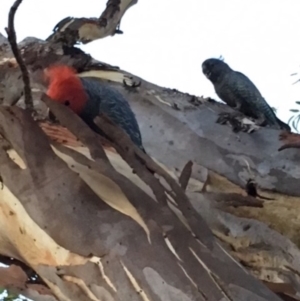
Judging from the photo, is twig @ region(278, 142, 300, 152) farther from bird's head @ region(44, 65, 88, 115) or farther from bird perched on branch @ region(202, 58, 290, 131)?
bird's head @ region(44, 65, 88, 115)

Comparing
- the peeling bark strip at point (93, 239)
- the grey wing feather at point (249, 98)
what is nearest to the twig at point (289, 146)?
the grey wing feather at point (249, 98)

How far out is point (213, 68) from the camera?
2.27 meters

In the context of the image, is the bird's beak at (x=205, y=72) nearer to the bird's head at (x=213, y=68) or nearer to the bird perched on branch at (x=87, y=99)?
the bird's head at (x=213, y=68)

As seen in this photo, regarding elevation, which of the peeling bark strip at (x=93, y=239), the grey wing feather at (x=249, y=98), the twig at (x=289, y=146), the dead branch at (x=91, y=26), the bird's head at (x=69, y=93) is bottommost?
the peeling bark strip at (x=93, y=239)

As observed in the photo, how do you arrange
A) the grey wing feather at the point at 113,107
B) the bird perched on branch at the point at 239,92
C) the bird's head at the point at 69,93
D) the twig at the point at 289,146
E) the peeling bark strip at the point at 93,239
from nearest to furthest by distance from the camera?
1. the peeling bark strip at the point at 93,239
2. the bird's head at the point at 69,93
3. the grey wing feather at the point at 113,107
4. the twig at the point at 289,146
5. the bird perched on branch at the point at 239,92

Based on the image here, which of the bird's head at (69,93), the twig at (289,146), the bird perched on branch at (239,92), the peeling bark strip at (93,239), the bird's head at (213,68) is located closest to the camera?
the peeling bark strip at (93,239)

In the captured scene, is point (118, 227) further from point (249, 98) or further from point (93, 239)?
point (249, 98)

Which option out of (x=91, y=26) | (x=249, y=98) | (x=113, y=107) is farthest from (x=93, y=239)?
(x=91, y=26)

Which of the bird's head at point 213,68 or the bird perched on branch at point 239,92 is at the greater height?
the bird's head at point 213,68

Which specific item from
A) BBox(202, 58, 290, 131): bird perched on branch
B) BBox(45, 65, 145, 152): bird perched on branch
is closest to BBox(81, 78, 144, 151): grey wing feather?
BBox(45, 65, 145, 152): bird perched on branch

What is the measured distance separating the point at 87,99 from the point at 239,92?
0.85 metres

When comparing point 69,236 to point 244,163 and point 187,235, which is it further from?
point 244,163

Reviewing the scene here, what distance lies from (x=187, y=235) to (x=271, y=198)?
1.83 feet

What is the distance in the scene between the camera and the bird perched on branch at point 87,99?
3.76 feet
